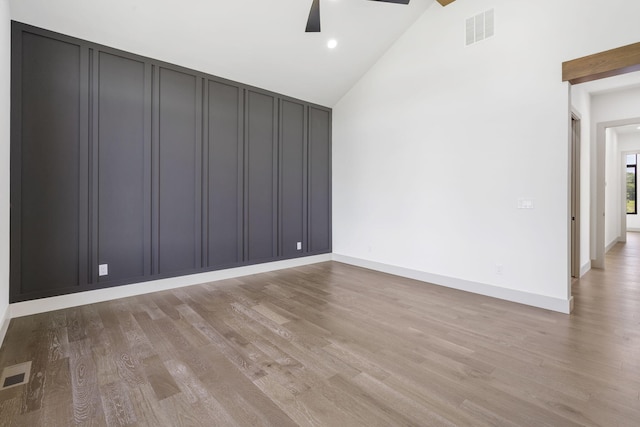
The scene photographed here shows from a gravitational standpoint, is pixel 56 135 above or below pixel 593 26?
below

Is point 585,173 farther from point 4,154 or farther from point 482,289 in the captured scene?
point 4,154

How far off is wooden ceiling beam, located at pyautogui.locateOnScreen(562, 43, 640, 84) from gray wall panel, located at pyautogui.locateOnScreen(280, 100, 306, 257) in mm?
3853

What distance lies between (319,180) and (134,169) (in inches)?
126

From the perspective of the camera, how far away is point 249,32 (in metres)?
4.01

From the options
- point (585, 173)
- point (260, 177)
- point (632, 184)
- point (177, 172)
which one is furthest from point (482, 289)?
point (632, 184)

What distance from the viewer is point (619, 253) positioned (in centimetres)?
661

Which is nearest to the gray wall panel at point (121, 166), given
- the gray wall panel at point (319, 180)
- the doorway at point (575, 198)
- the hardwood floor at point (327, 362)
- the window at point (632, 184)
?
the hardwood floor at point (327, 362)

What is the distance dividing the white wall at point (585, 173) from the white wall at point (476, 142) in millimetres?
1589

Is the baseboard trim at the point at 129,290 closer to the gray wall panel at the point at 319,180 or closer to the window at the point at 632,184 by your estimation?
the gray wall panel at the point at 319,180

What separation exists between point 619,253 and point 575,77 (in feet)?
18.5

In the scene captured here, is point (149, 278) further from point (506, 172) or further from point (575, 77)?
point (575, 77)

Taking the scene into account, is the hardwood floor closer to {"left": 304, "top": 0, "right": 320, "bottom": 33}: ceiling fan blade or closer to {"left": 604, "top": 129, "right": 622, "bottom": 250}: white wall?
{"left": 304, "top": 0, "right": 320, "bottom": 33}: ceiling fan blade

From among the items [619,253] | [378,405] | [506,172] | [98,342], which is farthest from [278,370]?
[619,253]

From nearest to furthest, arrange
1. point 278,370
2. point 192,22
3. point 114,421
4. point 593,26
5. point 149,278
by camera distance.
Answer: point 114,421 < point 278,370 < point 593,26 < point 192,22 < point 149,278
